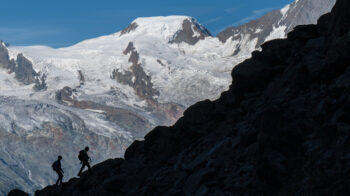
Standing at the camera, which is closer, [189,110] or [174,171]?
[174,171]

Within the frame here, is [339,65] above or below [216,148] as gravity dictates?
above

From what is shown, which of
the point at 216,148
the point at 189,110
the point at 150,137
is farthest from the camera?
the point at 150,137

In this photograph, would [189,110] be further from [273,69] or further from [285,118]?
[285,118]

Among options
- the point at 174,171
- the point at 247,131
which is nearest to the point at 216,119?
the point at 174,171

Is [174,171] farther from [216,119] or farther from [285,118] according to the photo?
[285,118]

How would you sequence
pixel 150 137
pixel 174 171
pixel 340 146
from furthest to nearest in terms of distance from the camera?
pixel 150 137, pixel 174 171, pixel 340 146

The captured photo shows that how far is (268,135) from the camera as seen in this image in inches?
884

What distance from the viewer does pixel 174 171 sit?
1190 inches

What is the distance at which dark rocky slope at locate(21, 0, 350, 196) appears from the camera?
20.8 m

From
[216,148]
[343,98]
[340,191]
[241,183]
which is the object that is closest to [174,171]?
[216,148]

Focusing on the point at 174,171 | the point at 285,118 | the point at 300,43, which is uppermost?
the point at 300,43

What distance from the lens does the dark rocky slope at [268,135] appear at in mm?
20750

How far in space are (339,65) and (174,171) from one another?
9578 millimetres

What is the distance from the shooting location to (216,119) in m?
34.0
